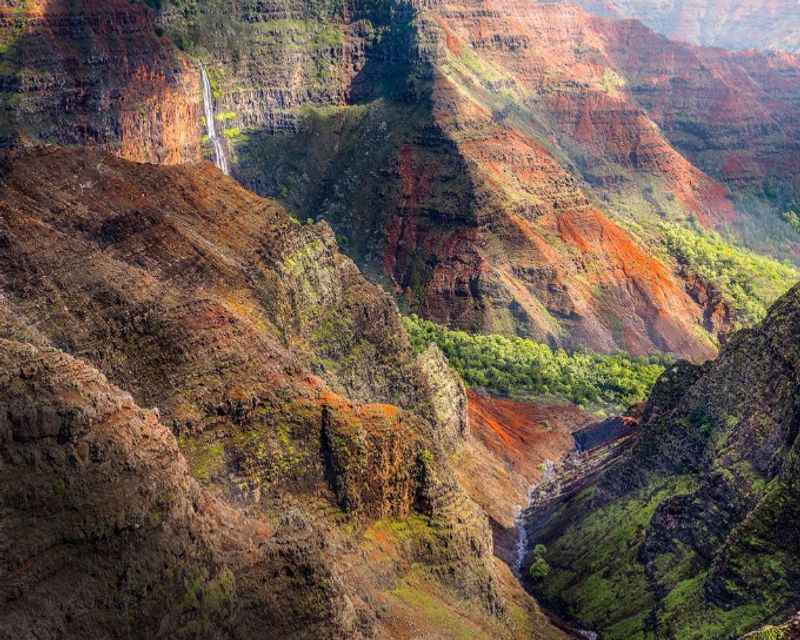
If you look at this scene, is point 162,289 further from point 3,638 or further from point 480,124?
point 480,124

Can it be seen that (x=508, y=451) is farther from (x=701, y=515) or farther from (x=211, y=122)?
(x=211, y=122)

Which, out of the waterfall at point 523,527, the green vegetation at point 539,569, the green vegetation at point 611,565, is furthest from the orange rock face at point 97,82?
the green vegetation at point 611,565

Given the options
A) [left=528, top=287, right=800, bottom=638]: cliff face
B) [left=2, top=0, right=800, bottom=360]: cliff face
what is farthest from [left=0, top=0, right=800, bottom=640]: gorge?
[left=2, top=0, right=800, bottom=360]: cliff face

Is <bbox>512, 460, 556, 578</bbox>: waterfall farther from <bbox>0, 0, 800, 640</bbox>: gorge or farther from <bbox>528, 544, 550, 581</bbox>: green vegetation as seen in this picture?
<bbox>528, 544, 550, 581</bbox>: green vegetation

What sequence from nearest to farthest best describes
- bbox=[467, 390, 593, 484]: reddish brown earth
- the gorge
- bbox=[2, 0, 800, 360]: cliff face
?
the gorge → bbox=[467, 390, 593, 484]: reddish brown earth → bbox=[2, 0, 800, 360]: cliff face

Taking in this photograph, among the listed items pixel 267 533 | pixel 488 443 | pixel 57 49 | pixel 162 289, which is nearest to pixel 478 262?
pixel 488 443

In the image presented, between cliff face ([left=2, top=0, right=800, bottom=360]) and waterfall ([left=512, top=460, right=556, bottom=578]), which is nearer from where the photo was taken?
waterfall ([left=512, top=460, right=556, bottom=578])

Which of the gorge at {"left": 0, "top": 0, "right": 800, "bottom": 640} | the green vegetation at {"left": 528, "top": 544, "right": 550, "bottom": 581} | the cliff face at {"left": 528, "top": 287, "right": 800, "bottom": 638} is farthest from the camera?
the green vegetation at {"left": 528, "top": 544, "right": 550, "bottom": 581}
